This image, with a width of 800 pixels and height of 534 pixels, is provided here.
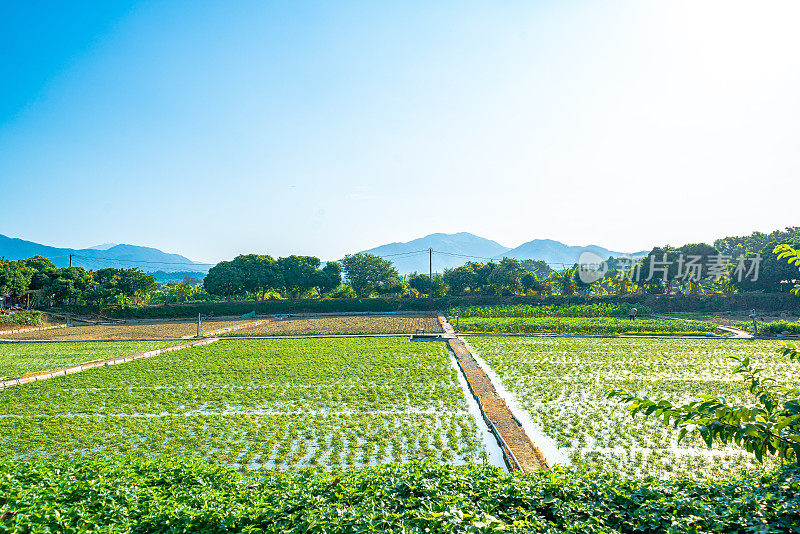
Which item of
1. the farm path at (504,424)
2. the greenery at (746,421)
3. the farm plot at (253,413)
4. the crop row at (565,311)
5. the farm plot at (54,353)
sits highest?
the greenery at (746,421)

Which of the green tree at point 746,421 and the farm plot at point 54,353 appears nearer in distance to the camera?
the green tree at point 746,421

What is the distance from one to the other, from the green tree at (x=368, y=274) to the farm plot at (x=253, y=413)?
33.5m

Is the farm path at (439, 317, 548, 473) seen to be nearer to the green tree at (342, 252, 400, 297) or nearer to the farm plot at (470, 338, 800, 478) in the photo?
the farm plot at (470, 338, 800, 478)

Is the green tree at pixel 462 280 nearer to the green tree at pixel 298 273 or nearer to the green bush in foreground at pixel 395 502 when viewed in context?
the green tree at pixel 298 273

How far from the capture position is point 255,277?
4712 centimetres

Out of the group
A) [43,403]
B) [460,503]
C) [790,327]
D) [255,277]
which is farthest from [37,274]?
[790,327]

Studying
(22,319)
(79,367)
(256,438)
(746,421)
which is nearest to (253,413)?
(256,438)

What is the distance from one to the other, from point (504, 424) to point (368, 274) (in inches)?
1657

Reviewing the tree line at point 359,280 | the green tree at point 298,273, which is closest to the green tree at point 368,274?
the tree line at point 359,280

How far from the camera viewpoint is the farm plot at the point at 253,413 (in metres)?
7.88

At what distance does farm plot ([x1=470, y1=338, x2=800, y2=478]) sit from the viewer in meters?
7.30

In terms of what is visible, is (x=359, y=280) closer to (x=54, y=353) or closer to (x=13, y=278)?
(x=13, y=278)

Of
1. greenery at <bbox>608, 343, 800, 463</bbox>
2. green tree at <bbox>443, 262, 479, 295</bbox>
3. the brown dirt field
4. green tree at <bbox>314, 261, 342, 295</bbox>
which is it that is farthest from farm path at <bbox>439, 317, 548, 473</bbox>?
green tree at <bbox>314, 261, 342, 295</bbox>

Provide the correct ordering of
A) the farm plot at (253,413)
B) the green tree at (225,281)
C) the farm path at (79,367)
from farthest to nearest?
the green tree at (225,281), the farm path at (79,367), the farm plot at (253,413)
